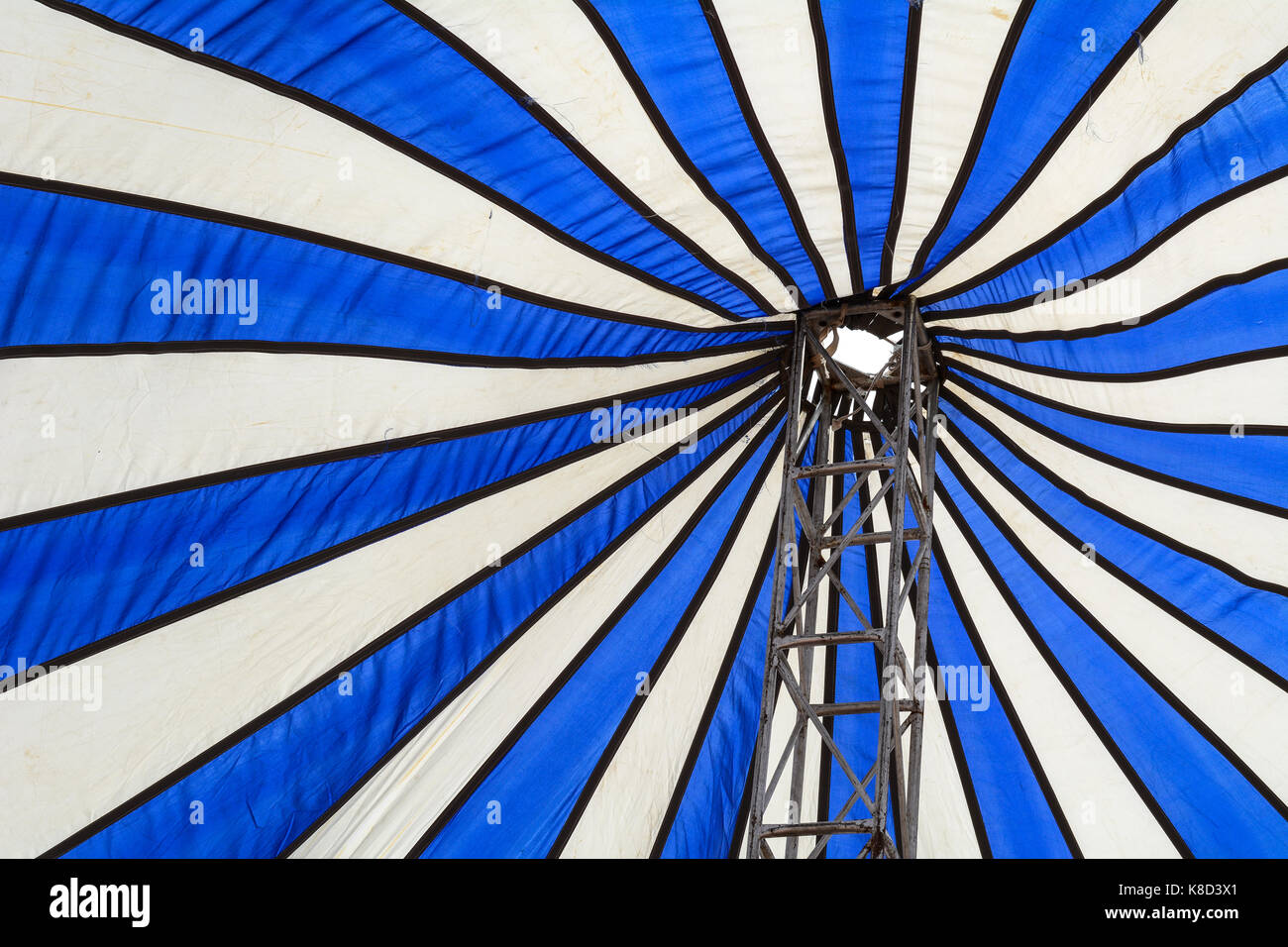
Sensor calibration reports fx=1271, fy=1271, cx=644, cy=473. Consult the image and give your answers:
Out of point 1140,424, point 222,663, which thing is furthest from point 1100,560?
point 222,663

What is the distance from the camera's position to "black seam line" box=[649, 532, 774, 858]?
639cm

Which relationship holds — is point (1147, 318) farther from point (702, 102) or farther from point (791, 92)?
point (702, 102)

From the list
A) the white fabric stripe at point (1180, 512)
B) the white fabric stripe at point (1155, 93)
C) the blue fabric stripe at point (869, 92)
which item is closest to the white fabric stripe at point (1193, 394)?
the white fabric stripe at point (1180, 512)

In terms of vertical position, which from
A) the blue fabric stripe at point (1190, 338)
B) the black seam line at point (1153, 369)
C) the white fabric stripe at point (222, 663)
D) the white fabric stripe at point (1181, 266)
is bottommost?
the white fabric stripe at point (222, 663)

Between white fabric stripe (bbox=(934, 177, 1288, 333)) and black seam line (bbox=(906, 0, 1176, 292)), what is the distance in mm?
373

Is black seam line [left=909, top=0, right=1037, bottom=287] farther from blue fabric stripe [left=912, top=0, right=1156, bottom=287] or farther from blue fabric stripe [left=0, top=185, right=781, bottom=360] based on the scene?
Result: blue fabric stripe [left=0, top=185, right=781, bottom=360]

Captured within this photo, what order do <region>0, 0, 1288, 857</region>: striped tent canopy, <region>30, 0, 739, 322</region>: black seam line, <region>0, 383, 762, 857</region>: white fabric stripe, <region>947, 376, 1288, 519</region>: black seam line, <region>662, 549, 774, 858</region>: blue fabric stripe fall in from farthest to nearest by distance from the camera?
<region>662, 549, 774, 858</region>: blue fabric stripe → <region>947, 376, 1288, 519</region>: black seam line → <region>0, 383, 762, 857</region>: white fabric stripe → <region>0, 0, 1288, 857</region>: striped tent canopy → <region>30, 0, 739, 322</region>: black seam line

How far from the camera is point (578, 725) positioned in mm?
6137

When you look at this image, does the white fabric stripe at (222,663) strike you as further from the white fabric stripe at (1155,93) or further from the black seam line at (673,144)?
the white fabric stripe at (1155,93)

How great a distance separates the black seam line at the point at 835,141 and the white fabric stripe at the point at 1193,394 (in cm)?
99

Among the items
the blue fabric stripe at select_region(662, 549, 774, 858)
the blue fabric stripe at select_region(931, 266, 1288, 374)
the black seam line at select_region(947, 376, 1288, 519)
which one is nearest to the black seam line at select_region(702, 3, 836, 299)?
the blue fabric stripe at select_region(931, 266, 1288, 374)

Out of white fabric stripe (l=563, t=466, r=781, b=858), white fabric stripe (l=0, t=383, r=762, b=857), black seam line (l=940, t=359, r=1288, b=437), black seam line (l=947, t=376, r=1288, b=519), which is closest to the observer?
white fabric stripe (l=0, t=383, r=762, b=857)

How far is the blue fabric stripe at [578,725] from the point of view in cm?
596
